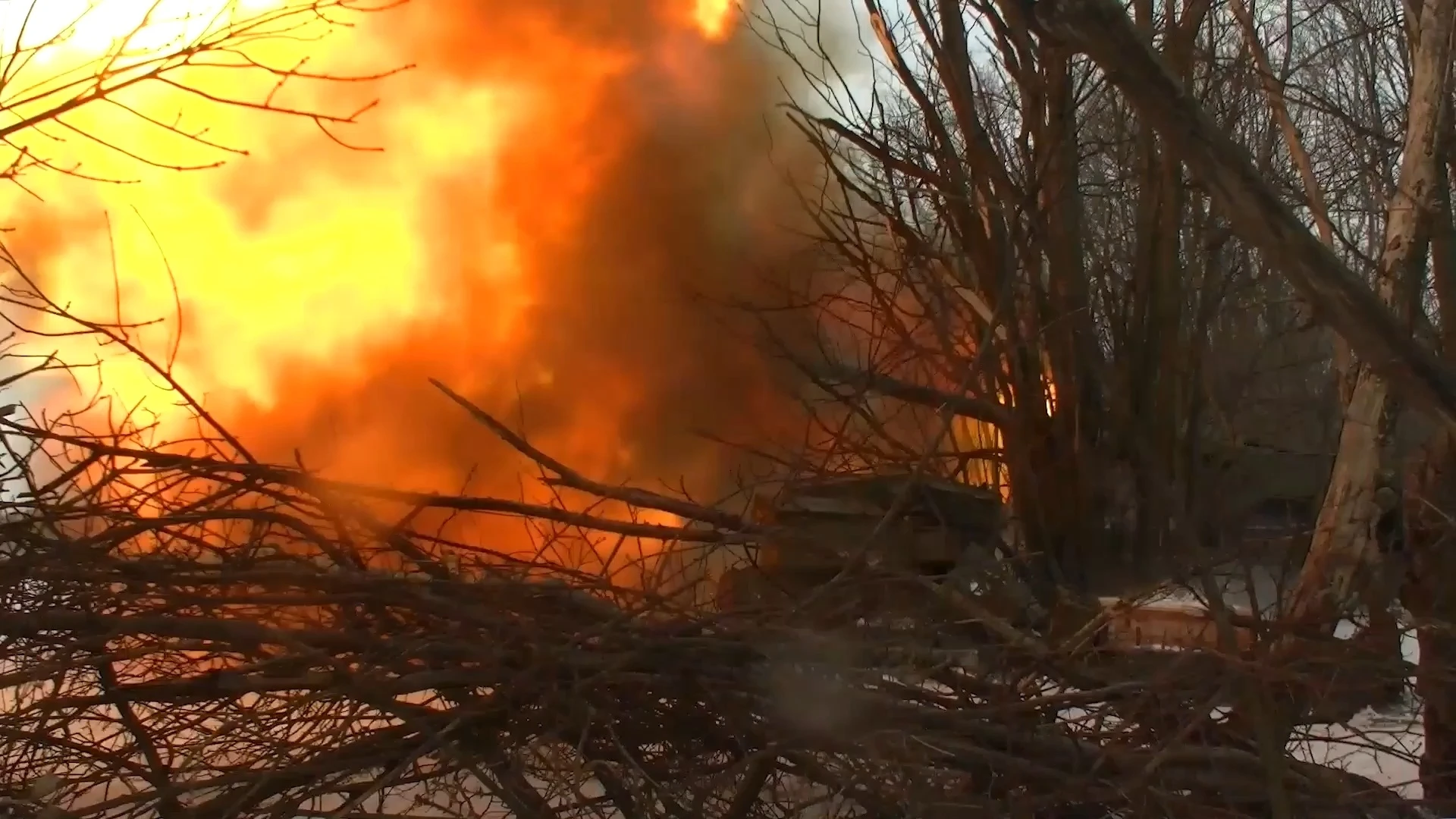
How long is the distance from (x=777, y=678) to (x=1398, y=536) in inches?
81.9

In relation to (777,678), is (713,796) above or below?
below

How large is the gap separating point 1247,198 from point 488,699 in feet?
5.40

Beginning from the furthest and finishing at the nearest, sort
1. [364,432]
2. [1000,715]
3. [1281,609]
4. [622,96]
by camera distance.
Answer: [622,96] → [364,432] → [1281,609] → [1000,715]

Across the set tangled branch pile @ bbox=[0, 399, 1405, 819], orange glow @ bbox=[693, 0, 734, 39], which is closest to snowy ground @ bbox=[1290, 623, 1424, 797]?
tangled branch pile @ bbox=[0, 399, 1405, 819]

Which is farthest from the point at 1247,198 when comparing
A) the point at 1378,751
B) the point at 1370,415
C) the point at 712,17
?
the point at 712,17

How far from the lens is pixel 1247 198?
198 centimetres

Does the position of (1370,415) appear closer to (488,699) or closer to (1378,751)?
(1378,751)

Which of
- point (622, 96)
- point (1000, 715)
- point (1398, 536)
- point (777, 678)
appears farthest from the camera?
point (622, 96)

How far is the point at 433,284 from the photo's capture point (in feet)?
21.7

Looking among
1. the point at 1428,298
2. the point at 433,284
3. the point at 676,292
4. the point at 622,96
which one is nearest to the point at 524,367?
the point at 433,284

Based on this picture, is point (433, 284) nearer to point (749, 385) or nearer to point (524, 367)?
point (524, 367)

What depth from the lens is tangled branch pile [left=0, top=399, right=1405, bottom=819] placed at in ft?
6.17

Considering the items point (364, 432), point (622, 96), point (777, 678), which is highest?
point (622, 96)

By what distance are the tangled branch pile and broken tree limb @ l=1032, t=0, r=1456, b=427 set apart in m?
0.72
